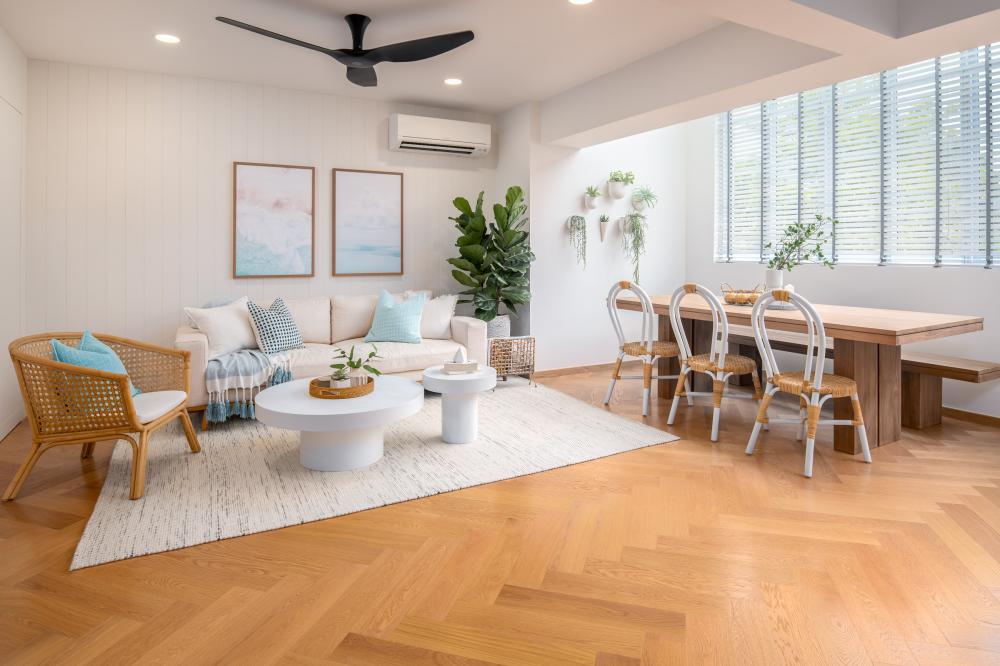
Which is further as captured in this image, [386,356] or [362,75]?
[386,356]

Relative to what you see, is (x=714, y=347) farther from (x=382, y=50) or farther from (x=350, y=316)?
(x=350, y=316)

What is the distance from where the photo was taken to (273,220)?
5164 millimetres

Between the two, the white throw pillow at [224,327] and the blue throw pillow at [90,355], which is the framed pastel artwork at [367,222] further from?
the blue throw pillow at [90,355]

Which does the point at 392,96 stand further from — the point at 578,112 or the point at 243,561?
the point at 243,561

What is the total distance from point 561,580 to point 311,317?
3.47 m

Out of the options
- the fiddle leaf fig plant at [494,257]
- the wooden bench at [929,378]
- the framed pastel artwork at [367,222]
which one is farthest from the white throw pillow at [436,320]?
the wooden bench at [929,378]

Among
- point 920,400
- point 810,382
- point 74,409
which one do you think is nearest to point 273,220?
point 74,409

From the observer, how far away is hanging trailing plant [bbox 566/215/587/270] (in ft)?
19.3

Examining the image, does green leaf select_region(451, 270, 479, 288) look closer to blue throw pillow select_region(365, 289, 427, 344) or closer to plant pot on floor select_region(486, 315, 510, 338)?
plant pot on floor select_region(486, 315, 510, 338)

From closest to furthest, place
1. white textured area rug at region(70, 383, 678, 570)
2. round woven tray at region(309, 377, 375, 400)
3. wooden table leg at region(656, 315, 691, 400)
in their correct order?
white textured area rug at region(70, 383, 678, 570)
round woven tray at region(309, 377, 375, 400)
wooden table leg at region(656, 315, 691, 400)

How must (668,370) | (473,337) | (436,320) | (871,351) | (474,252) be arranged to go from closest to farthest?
(871,351) < (668,370) < (473,337) < (436,320) < (474,252)

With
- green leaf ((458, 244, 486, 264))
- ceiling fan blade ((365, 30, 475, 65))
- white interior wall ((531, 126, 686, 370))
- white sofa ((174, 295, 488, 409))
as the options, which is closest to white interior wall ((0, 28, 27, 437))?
white sofa ((174, 295, 488, 409))

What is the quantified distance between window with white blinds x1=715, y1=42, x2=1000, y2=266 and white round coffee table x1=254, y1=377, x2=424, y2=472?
380 centimetres

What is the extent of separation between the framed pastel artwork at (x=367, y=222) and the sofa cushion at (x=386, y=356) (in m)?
0.90
